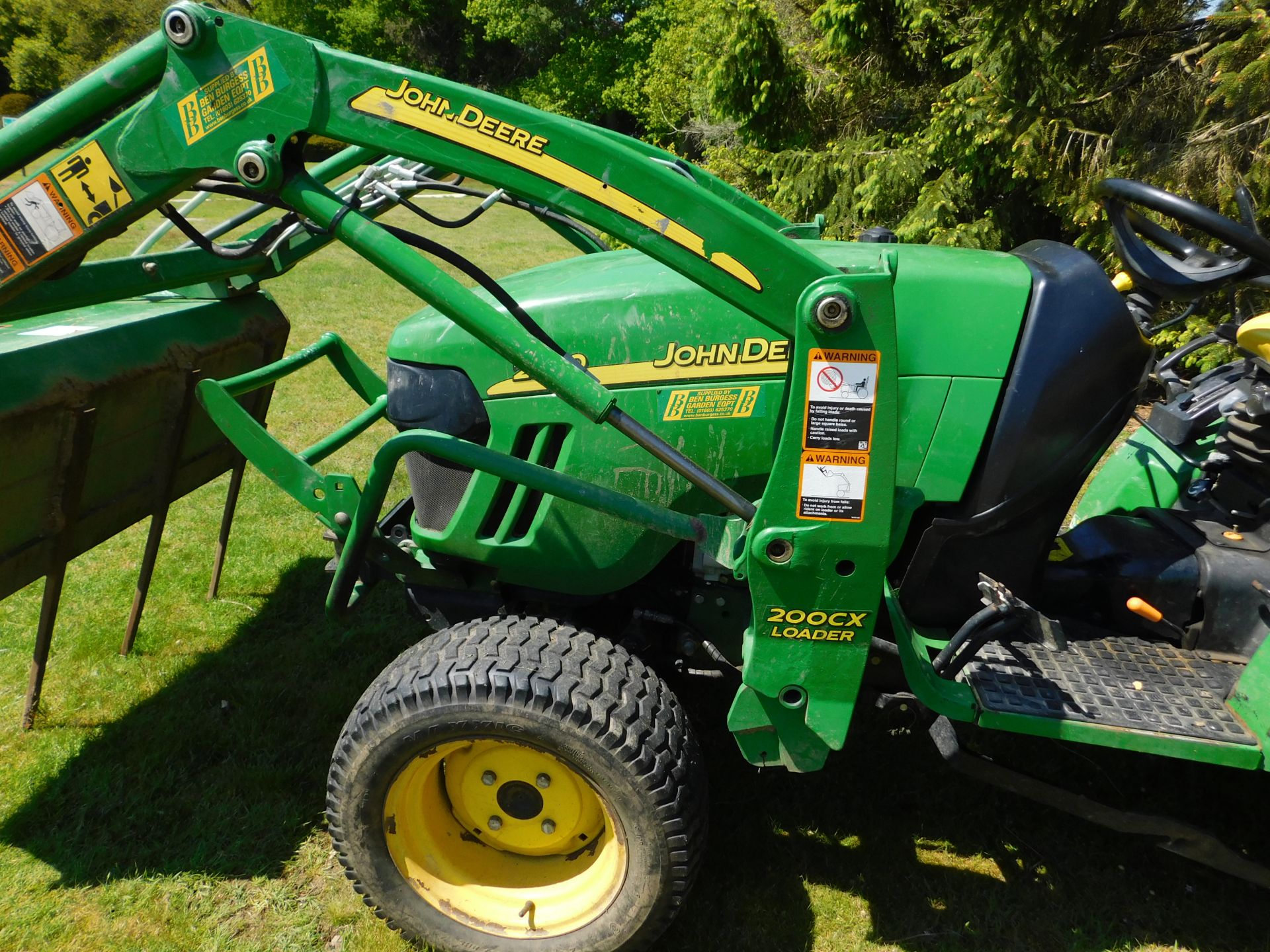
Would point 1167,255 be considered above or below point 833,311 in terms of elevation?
above

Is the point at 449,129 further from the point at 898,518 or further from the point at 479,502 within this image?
the point at 898,518

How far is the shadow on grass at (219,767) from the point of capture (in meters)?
2.56

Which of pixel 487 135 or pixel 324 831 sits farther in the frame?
pixel 324 831

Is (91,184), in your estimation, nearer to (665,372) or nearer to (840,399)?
(665,372)

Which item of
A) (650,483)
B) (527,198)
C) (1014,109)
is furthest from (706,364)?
(1014,109)

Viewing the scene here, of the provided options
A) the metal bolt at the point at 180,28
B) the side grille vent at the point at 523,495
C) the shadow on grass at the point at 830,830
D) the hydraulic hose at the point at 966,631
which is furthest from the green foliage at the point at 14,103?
the hydraulic hose at the point at 966,631

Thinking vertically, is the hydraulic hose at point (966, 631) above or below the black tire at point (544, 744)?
above

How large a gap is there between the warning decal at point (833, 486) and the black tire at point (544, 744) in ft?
1.98

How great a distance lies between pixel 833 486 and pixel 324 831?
1828mm

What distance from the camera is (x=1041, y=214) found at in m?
7.03

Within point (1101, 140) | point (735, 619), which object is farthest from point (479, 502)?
point (1101, 140)

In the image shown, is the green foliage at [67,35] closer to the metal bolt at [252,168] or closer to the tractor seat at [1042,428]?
the metal bolt at [252,168]

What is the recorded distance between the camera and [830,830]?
269 cm

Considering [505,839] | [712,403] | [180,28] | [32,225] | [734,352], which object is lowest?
[505,839]
